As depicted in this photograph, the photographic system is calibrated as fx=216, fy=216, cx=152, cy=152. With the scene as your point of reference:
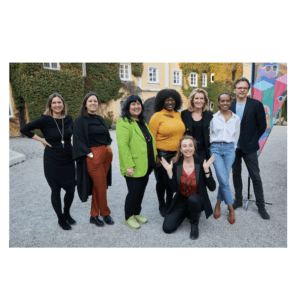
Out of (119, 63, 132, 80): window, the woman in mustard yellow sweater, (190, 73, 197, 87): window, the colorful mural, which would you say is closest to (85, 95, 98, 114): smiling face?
the woman in mustard yellow sweater

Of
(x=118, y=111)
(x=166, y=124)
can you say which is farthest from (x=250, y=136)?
(x=118, y=111)

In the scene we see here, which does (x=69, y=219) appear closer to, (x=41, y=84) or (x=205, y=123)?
(x=205, y=123)

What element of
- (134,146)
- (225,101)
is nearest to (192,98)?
(225,101)

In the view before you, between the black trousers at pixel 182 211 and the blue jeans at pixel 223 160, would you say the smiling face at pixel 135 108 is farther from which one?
the black trousers at pixel 182 211

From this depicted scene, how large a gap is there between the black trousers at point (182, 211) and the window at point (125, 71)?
1523cm

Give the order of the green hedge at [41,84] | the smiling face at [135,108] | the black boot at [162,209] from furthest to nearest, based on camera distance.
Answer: the green hedge at [41,84] → the black boot at [162,209] → the smiling face at [135,108]

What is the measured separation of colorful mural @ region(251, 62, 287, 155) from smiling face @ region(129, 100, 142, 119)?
7.80 ft

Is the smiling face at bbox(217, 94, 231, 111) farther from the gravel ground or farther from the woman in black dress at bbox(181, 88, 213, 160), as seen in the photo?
the gravel ground

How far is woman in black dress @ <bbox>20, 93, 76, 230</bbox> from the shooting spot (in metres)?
2.88

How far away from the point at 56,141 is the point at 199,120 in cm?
205

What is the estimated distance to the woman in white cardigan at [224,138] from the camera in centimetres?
314

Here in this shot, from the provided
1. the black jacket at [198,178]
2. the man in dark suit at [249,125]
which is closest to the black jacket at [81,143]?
the black jacket at [198,178]

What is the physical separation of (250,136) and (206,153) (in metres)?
0.76

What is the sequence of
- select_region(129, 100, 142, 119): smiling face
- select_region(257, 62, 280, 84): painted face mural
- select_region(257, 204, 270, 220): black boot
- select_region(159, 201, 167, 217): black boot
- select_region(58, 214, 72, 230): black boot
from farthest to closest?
select_region(257, 62, 280, 84): painted face mural
select_region(159, 201, 167, 217): black boot
select_region(257, 204, 270, 220): black boot
select_region(58, 214, 72, 230): black boot
select_region(129, 100, 142, 119): smiling face
